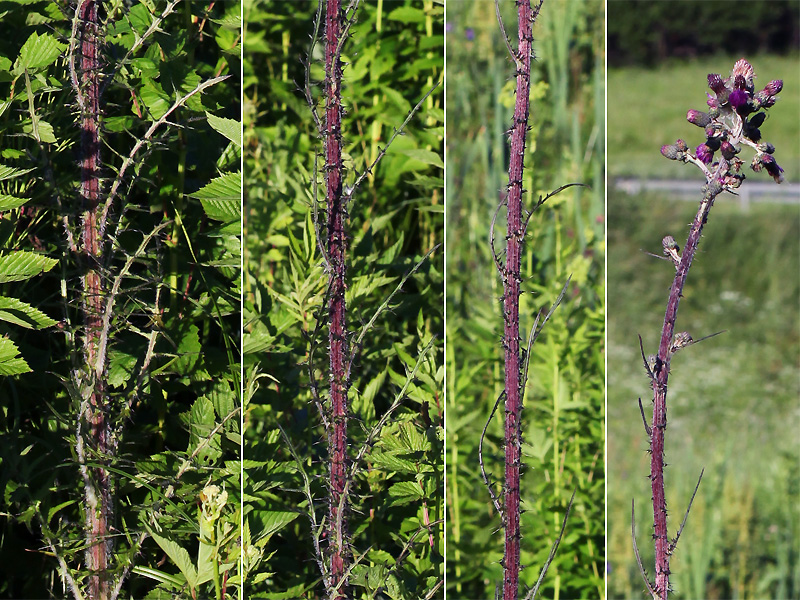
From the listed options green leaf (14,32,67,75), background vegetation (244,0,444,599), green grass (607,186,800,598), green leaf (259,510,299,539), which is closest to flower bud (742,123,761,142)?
background vegetation (244,0,444,599)

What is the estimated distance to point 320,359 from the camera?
1.05 metres

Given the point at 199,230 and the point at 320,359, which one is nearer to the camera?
the point at 320,359

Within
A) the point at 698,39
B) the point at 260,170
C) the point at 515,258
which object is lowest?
the point at 515,258

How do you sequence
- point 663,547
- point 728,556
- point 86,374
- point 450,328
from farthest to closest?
1. point 728,556
2. point 450,328
3. point 86,374
4. point 663,547

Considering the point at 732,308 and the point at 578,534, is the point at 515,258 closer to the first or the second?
the point at 578,534

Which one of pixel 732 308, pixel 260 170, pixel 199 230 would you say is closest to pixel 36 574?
pixel 199 230

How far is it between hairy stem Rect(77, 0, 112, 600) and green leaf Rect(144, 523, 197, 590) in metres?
0.08

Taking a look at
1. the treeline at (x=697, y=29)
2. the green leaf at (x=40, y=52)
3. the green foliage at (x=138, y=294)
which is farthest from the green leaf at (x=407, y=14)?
the treeline at (x=697, y=29)

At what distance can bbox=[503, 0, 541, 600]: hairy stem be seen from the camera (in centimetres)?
82

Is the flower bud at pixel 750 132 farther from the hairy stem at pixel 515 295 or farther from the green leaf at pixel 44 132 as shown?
the green leaf at pixel 44 132

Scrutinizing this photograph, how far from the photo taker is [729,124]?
77cm

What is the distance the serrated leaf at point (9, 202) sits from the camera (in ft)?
3.26

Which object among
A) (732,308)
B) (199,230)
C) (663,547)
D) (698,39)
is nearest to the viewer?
(663,547)

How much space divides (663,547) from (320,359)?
46cm
